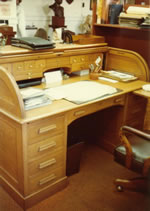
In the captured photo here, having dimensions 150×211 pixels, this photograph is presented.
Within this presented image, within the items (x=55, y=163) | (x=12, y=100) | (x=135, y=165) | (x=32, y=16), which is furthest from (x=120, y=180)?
(x=32, y=16)

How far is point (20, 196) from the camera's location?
2.15 meters

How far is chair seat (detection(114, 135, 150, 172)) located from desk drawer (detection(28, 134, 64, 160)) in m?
0.48

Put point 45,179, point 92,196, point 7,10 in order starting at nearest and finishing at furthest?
point 45,179 → point 92,196 → point 7,10

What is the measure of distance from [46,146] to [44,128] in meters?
0.16

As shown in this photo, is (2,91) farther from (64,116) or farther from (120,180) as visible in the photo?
(120,180)

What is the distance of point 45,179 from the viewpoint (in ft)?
7.26

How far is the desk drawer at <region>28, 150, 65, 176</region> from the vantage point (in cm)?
208

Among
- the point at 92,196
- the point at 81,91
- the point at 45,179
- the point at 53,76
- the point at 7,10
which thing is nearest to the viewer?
the point at 45,179

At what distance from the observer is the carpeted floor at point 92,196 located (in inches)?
85.9

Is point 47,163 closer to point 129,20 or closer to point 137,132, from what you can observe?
point 137,132

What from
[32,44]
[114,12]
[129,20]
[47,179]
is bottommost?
[47,179]

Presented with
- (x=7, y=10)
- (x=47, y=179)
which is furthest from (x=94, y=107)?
(x=7, y=10)

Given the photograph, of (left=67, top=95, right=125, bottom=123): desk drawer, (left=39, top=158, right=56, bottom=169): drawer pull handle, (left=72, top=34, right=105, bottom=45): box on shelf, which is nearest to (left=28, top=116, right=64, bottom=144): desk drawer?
(left=67, top=95, right=125, bottom=123): desk drawer

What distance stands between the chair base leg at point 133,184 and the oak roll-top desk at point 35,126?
0.48 meters
